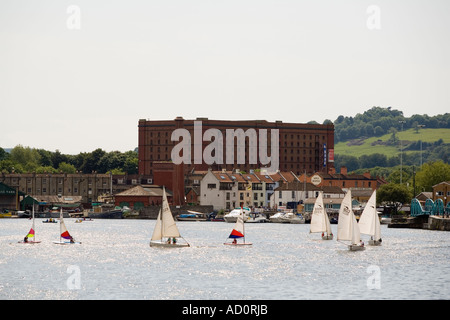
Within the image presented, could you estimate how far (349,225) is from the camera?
97125 millimetres

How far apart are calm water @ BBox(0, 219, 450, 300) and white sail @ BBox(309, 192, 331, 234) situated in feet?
32.8

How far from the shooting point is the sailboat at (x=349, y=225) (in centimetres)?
9438

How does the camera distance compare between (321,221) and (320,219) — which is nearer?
(320,219)

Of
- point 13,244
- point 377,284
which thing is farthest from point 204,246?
point 377,284

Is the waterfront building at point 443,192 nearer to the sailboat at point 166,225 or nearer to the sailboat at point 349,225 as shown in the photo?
the sailboat at point 349,225

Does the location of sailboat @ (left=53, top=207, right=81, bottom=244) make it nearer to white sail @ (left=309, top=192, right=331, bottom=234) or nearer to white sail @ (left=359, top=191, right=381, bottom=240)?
white sail @ (left=309, top=192, right=331, bottom=234)

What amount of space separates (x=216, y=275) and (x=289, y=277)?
5.92 meters

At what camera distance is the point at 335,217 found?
178875 mm

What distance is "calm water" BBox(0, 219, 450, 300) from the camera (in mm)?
61875

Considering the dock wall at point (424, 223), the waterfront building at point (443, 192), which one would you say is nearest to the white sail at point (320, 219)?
the dock wall at point (424, 223)

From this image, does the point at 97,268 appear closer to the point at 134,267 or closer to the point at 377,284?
the point at 134,267

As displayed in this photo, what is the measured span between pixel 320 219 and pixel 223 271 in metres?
49.8

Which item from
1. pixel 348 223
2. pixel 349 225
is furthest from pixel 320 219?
pixel 348 223

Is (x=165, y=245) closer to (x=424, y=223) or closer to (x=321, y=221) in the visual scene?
(x=321, y=221)
